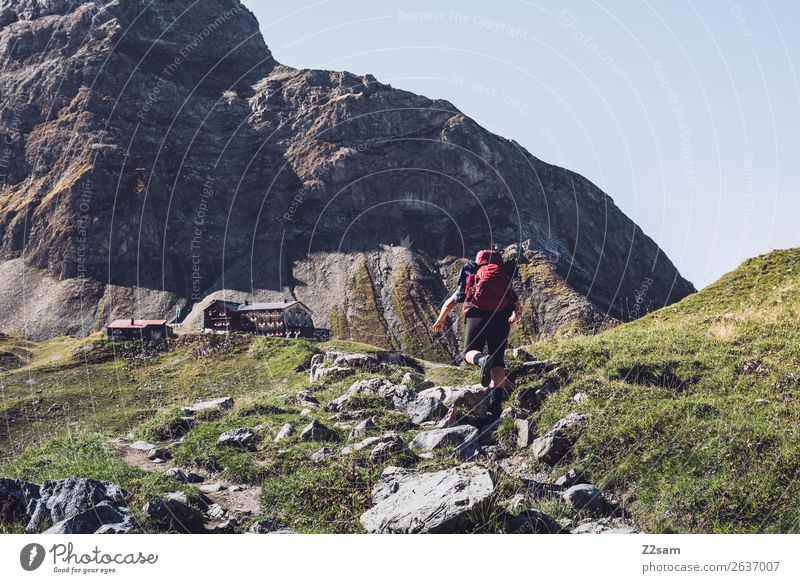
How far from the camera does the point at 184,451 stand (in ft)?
52.3

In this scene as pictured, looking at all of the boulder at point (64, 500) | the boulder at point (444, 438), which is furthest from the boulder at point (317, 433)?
the boulder at point (64, 500)

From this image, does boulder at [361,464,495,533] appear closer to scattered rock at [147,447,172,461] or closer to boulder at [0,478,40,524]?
boulder at [0,478,40,524]

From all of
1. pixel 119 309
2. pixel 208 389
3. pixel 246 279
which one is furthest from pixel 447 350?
pixel 208 389

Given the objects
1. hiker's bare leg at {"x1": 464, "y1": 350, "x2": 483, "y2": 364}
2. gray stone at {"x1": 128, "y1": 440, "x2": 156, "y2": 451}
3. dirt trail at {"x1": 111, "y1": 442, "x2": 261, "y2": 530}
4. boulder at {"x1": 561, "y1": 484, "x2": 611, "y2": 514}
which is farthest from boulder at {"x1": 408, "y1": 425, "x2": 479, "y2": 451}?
gray stone at {"x1": 128, "y1": 440, "x2": 156, "y2": 451}

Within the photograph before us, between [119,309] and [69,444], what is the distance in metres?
177

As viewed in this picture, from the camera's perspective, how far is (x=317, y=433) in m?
15.6

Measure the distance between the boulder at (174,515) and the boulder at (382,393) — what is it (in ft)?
25.4

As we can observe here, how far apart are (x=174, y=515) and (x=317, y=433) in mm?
5431

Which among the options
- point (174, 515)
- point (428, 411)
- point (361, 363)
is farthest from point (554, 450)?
point (361, 363)

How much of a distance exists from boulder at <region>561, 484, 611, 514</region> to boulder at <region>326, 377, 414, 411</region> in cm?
712

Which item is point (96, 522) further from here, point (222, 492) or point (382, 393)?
point (382, 393)
